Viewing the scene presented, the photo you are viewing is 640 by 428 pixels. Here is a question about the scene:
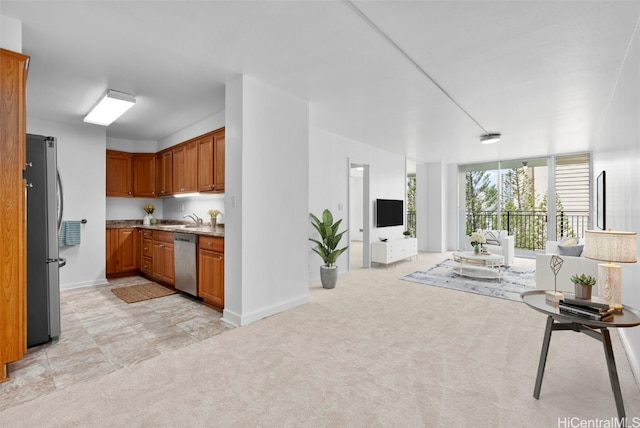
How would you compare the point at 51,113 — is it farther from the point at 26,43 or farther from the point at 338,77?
the point at 338,77

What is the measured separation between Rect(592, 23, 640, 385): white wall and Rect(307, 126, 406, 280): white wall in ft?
10.3

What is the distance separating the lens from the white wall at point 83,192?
457cm

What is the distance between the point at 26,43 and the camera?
247cm

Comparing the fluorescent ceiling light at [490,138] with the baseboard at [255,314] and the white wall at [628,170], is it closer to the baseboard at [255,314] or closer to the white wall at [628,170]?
the white wall at [628,170]

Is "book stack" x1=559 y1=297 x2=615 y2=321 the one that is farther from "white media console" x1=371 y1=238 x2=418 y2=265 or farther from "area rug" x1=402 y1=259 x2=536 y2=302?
"white media console" x1=371 y1=238 x2=418 y2=265

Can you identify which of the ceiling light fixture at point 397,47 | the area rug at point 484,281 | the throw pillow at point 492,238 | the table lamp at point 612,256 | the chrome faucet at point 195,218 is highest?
the ceiling light fixture at point 397,47

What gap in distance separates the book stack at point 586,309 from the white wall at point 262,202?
2.51 meters

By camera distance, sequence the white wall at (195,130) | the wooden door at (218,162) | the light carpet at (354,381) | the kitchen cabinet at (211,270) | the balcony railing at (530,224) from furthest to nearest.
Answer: the balcony railing at (530,224) < the white wall at (195,130) < the wooden door at (218,162) < the kitchen cabinet at (211,270) < the light carpet at (354,381)

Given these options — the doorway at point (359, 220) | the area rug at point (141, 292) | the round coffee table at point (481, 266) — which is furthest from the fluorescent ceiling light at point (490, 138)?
the area rug at point (141, 292)

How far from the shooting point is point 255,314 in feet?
10.4

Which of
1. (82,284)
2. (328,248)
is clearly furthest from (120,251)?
(328,248)

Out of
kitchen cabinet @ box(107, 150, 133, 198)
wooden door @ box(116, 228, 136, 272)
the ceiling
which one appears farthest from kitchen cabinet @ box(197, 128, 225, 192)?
kitchen cabinet @ box(107, 150, 133, 198)

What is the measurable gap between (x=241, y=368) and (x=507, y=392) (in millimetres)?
1796

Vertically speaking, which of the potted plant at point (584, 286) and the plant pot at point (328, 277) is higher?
the potted plant at point (584, 286)
